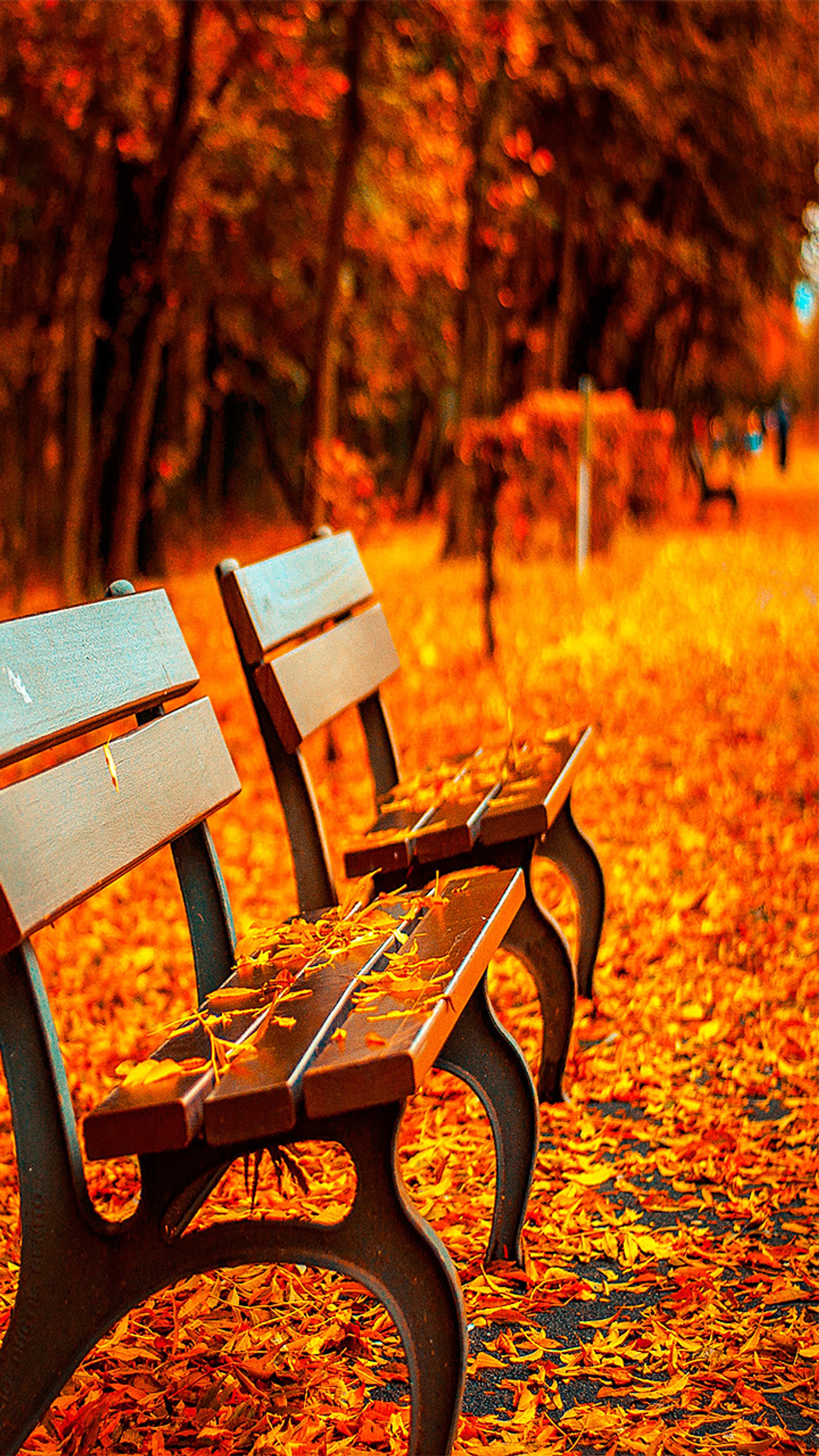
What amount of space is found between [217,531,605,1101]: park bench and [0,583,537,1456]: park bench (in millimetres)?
727

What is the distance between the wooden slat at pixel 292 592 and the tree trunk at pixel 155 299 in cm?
331

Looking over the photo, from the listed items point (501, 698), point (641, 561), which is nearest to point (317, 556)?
point (501, 698)

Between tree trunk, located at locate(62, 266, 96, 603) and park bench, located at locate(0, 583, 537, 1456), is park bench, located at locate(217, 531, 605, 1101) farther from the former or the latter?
tree trunk, located at locate(62, 266, 96, 603)

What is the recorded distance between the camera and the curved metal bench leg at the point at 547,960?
10.9ft

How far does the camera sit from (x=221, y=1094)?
77.6 inches

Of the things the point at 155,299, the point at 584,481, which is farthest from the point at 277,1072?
the point at 584,481

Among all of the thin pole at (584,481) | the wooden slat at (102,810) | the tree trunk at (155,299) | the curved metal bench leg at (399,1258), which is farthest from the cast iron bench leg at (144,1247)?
the thin pole at (584,481)

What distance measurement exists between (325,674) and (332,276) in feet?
17.1

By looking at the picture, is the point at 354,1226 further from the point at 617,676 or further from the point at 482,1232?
the point at 617,676

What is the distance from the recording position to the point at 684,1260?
9.40 ft

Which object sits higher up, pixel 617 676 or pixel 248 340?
pixel 248 340

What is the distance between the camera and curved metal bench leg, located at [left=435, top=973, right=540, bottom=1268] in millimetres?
2680

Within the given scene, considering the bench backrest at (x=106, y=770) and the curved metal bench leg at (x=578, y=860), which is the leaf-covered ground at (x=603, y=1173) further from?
the bench backrest at (x=106, y=770)

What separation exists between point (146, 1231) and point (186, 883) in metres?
0.77
